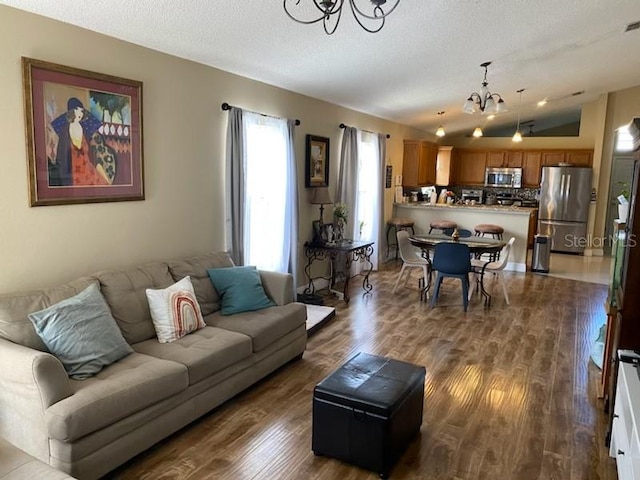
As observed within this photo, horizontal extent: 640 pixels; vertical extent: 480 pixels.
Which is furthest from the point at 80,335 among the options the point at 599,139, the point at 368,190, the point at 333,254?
the point at 599,139

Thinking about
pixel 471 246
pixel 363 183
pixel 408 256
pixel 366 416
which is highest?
pixel 363 183

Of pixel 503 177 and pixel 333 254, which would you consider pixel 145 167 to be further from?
pixel 503 177

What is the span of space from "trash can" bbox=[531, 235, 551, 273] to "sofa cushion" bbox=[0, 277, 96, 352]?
7.02 m

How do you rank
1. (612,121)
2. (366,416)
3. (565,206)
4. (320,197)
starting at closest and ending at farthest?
→ (366,416) → (320,197) → (612,121) → (565,206)

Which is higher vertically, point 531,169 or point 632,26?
point 632,26

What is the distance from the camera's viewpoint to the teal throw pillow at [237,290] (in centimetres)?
369

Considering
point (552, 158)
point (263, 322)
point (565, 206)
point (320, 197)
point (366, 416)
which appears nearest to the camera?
point (366, 416)

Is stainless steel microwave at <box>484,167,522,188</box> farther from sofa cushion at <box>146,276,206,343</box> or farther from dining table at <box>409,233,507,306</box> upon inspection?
sofa cushion at <box>146,276,206,343</box>

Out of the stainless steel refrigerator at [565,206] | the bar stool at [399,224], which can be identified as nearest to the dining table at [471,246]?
the bar stool at [399,224]

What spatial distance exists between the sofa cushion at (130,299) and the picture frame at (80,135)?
1.83 ft

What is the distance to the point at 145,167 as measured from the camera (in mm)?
3582

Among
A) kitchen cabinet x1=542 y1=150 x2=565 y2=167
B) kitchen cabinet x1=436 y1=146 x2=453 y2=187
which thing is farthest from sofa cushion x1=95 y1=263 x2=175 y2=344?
kitchen cabinet x1=542 y1=150 x2=565 y2=167

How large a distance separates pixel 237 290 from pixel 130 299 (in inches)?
34.3

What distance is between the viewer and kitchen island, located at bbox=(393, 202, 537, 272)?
787 cm
